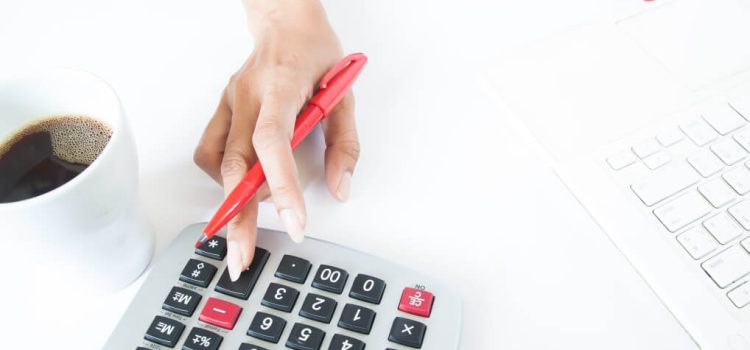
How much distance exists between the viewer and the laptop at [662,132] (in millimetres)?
357

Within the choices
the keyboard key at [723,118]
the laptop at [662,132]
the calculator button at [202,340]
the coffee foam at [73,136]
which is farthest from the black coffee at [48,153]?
the keyboard key at [723,118]

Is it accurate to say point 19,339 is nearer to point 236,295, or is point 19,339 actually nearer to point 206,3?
point 236,295

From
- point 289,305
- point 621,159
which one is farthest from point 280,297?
point 621,159

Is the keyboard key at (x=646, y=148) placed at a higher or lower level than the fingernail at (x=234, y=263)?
higher

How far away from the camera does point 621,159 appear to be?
1.33 feet

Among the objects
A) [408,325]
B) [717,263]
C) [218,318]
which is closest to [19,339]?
[218,318]

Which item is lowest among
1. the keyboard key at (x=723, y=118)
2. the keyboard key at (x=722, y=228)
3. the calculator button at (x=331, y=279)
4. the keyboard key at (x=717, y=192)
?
the calculator button at (x=331, y=279)

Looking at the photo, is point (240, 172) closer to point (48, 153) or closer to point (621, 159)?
point (48, 153)

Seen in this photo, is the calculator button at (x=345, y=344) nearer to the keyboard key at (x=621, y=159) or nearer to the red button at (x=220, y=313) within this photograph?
the red button at (x=220, y=313)

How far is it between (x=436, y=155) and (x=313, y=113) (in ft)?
0.29

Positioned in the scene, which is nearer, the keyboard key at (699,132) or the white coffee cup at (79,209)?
the white coffee cup at (79,209)

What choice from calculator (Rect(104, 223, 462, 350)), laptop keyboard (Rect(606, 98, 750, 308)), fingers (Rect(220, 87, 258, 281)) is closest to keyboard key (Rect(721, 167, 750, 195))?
laptop keyboard (Rect(606, 98, 750, 308))

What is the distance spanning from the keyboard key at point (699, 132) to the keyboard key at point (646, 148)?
0.02m

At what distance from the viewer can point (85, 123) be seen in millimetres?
345
